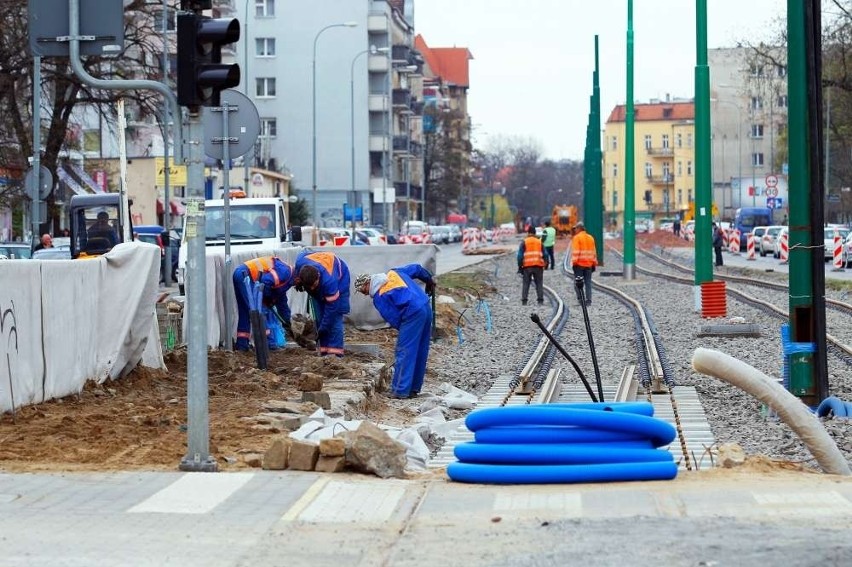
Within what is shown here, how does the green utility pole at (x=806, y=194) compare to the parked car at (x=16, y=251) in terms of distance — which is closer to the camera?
the green utility pole at (x=806, y=194)

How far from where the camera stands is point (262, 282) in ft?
57.7

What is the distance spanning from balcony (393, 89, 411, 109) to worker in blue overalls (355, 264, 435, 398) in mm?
92911

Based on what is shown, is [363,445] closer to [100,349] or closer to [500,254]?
[100,349]

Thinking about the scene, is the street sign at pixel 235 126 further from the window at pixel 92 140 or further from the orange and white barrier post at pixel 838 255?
the window at pixel 92 140

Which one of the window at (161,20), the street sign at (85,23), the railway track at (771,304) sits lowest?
the railway track at (771,304)

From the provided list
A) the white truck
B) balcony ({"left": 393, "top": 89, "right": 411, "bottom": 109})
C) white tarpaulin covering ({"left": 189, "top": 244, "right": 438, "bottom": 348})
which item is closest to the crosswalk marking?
white tarpaulin covering ({"left": 189, "top": 244, "right": 438, "bottom": 348})

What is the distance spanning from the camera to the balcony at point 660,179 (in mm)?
168625

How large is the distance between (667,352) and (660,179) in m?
152

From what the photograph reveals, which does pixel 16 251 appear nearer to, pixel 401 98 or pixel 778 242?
pixel 778 242

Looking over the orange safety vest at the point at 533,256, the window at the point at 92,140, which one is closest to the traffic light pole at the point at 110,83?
the orange safety vest at the point at 533,256

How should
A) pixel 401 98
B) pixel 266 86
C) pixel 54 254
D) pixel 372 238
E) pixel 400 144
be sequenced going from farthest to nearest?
pixel 400 144
pixel 401 98
pixel 266 86
pixel 372 238
pixel 54 254

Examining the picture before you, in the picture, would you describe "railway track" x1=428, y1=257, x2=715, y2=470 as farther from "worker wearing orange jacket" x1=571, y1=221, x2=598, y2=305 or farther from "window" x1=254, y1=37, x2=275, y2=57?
"window" x1=254, y1=37, x2=275, y2=57

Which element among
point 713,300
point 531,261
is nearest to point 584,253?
point 531,261

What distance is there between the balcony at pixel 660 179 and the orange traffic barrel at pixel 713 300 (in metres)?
143
